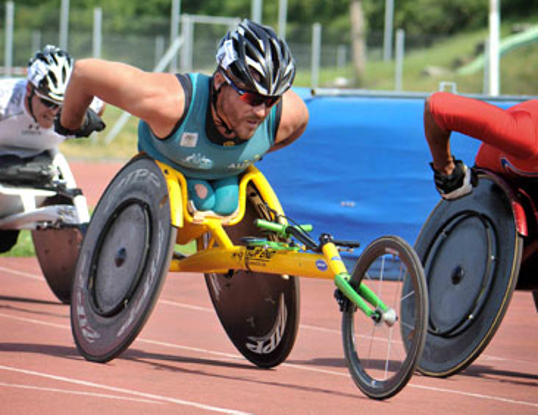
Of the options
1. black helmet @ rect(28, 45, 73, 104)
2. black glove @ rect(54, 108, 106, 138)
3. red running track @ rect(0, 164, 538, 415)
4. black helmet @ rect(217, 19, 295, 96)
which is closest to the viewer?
red running track @ rect(0, 164, 538, 415)

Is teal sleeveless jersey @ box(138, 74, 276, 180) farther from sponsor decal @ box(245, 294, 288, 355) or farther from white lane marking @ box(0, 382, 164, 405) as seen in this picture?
white lane marking @ box(0, 382, 164, 405)

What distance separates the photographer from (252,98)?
696 cm

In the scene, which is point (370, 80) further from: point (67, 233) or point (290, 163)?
point (67, 233)

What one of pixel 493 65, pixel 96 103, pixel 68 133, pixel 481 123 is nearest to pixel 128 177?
pixel 68 133

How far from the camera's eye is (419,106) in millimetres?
12203

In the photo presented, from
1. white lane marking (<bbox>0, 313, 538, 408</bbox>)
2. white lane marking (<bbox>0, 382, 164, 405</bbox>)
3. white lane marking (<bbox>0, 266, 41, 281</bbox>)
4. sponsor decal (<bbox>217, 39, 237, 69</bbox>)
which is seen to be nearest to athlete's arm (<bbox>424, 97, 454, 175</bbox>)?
sponsor decal (<bbox>217, 39, 237, 69</bbox>)

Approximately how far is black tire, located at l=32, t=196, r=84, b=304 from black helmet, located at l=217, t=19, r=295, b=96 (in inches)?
142

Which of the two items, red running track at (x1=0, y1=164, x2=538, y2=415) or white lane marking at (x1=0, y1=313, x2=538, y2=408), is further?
white lane marking at (x1=0, y1=313, x2=538, y2=408)

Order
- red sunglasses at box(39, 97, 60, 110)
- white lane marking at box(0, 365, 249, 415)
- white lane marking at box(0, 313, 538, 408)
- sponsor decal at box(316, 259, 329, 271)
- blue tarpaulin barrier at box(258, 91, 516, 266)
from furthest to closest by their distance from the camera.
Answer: blue tarpaulin barrier at box(258, 91, 516, 266) < red sunglasses at box(39, 97, 60, 110) < white lane marking at box(0, 313, 538, 408) < sponsor decal at box(316, 259, 329, 271) < white lane marking at box(0, 365, 249, 415)

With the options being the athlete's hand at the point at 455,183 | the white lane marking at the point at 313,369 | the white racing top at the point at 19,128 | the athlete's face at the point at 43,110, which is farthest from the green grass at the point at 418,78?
the athlete's hand at the point at 455,183

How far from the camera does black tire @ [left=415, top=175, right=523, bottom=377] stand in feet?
23.3

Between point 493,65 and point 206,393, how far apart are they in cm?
1590

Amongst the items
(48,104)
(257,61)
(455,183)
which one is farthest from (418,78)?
(257,61)

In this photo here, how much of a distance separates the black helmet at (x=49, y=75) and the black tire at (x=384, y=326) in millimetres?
3833
